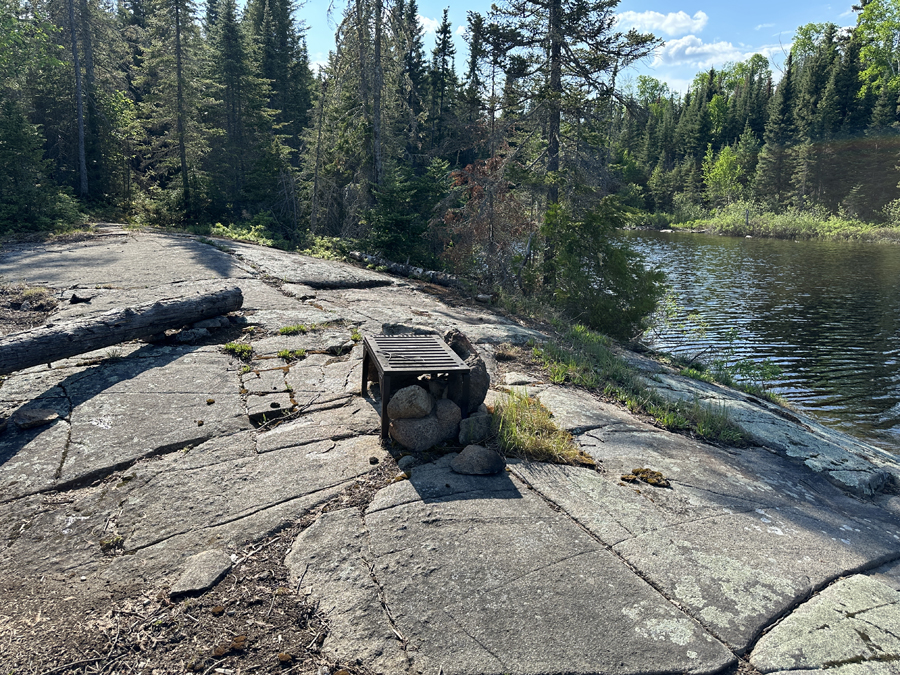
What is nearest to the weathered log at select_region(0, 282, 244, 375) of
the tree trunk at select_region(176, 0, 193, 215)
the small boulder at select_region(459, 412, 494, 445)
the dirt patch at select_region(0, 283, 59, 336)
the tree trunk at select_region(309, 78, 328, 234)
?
the dirt patch at select_region(0, 283, 59, 336)

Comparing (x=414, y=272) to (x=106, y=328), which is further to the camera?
(x=414, y=272)

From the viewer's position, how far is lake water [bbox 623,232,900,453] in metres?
10.7

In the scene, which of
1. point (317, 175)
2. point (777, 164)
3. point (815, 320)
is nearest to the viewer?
point (815, 320)

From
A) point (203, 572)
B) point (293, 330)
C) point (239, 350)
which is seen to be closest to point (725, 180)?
point (293, 330)

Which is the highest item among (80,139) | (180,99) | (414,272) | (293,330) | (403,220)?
(180,99)

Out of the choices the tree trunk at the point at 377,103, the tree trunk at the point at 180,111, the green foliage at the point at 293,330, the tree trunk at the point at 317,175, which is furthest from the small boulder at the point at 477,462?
the tree trunk at the point at 180,111

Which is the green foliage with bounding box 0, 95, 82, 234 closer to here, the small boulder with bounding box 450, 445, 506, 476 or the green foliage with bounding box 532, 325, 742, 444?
the green foliage with bounding box 532, 325, 742, 444

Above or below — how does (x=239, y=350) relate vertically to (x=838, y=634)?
above

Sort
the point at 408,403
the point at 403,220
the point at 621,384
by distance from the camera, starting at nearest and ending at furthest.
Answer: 1. the point at 408,403
2. the point at 621,384
3. the point at 403,220

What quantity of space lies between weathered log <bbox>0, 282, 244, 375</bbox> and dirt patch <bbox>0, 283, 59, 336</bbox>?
1.68 m

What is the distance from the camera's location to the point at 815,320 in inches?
698

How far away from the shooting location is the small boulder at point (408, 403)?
412 centimetres

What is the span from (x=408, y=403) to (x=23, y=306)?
254 inches

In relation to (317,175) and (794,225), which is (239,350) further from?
(794,225)
